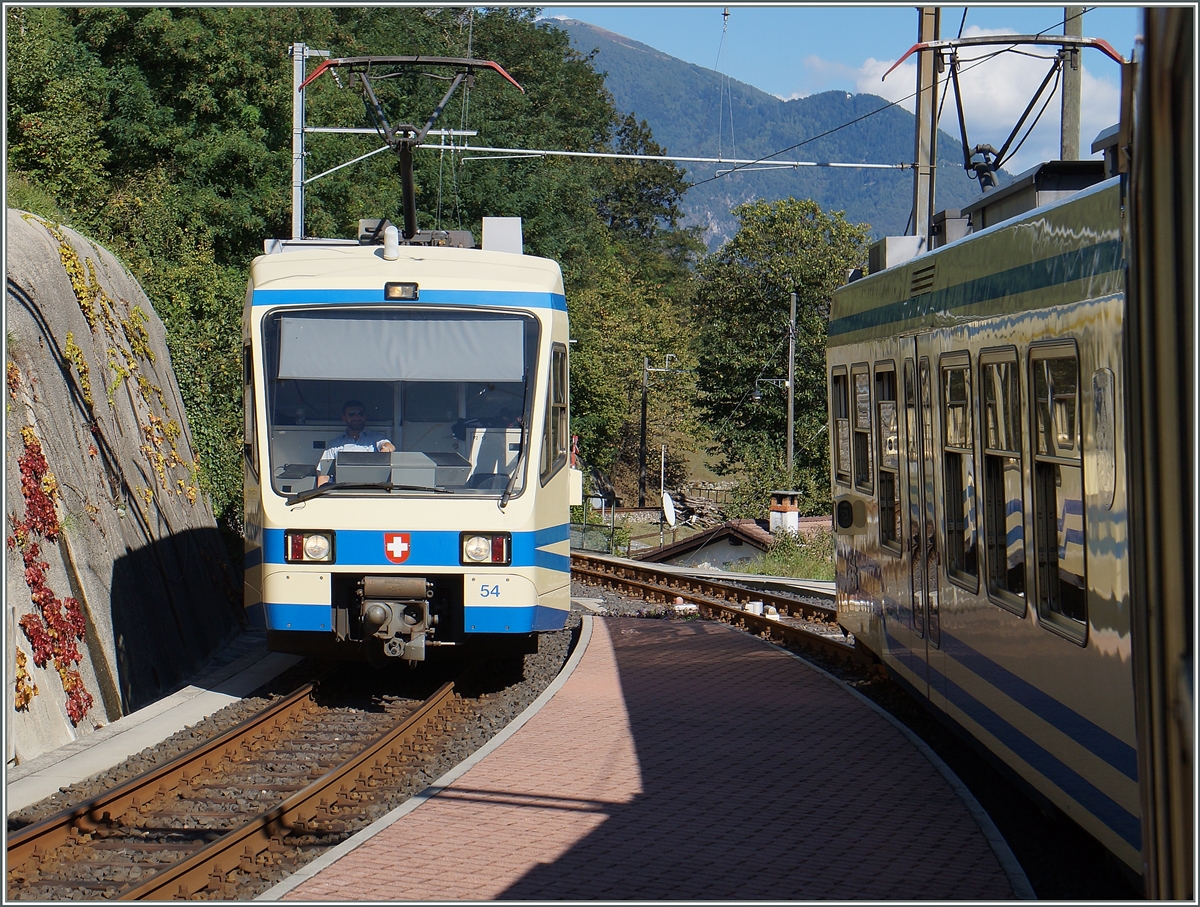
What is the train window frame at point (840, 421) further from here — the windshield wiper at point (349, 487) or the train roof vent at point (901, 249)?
the windshield wiper at point (349, 487)

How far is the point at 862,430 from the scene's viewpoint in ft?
36.2

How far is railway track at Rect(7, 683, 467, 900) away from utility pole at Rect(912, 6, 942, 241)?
37.1 ft

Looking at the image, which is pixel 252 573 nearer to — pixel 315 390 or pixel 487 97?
pixel 315 390

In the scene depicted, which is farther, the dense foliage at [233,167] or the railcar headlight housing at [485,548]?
the dense foliage at [233,167]

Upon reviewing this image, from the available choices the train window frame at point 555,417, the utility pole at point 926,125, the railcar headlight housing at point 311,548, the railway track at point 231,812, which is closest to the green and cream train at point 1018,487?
the train window frame at point 555,417

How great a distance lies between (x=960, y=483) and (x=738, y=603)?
41.8ft

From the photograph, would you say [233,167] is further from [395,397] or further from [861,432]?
[861,432]

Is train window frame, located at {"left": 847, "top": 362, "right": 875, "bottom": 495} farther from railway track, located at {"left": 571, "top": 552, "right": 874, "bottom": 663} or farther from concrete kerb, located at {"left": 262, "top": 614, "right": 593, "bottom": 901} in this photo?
concrete kerb, located at {"left": 262, "top": 614, "right": 593, "bottom": 901}

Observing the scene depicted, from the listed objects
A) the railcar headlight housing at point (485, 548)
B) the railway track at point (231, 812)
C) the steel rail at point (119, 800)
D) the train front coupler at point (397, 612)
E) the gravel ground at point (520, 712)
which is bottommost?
the gravel ground at point (520, 712)

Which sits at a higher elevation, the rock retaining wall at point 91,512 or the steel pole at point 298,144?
the steel pole at point 298,144

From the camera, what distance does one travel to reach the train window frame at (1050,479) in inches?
225

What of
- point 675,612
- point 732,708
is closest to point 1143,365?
point 732,708

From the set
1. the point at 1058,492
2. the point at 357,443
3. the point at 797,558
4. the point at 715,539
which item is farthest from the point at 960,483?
the point at 715,539

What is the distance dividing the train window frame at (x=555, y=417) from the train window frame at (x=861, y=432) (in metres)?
2.52
